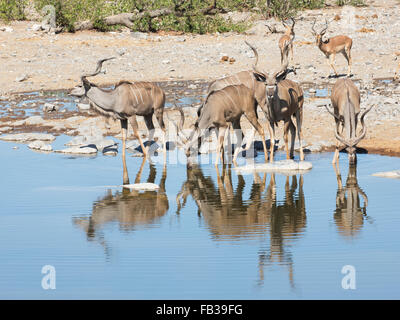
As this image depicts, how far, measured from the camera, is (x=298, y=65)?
912 inches

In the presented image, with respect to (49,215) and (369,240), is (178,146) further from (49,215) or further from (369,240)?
(369,240)

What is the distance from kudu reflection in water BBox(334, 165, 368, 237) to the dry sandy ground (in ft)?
27.6

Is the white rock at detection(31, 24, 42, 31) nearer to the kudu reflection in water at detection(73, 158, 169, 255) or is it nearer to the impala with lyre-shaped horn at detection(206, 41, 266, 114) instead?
the impala with lyre-shaped horn at detection(206, 41, 266, 114)

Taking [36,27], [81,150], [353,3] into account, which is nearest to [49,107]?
[81,150]

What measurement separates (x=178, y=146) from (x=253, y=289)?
713 centimetres

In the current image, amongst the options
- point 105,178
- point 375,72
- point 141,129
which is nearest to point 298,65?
point 375,72

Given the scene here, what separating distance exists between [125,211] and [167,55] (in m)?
15.9

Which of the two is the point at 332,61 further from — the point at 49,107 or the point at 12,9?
the point at 12,9

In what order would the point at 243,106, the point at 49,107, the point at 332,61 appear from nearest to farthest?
the point at 243,106 < the point at 49,107 < the point at 332,61

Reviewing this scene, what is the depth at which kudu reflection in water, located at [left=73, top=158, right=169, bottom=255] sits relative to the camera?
850 cm

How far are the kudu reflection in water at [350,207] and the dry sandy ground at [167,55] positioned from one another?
842 centimetres

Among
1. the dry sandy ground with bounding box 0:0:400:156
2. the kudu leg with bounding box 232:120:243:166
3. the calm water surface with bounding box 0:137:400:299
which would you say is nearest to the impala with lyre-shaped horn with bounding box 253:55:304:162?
the kudu leg with bounding box 232:120:243:166

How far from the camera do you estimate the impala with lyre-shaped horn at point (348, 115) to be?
36.6 feet

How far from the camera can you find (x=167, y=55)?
80.6ft
